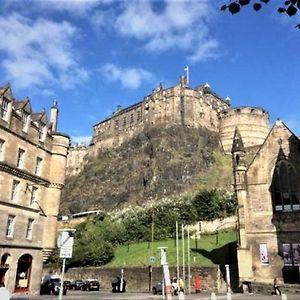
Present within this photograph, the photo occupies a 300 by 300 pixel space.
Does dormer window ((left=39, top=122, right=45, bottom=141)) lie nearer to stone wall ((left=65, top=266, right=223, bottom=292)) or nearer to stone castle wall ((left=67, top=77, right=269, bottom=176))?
stone wall ((left=65, top=266, right=223, bottom=292))

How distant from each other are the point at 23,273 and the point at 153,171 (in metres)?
65.1

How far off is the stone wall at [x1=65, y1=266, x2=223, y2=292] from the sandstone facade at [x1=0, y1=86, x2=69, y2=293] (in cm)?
1297

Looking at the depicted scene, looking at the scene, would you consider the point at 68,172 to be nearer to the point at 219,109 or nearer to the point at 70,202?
the point at 70,202

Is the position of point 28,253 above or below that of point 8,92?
below

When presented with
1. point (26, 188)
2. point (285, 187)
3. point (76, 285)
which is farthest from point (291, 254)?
point (76, 285)

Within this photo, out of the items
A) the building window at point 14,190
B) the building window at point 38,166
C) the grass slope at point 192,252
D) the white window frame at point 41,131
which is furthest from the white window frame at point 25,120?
the grass slope at point 192,252

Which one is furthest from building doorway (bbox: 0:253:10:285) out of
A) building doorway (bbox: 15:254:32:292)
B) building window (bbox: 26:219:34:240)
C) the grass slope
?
the grass slope

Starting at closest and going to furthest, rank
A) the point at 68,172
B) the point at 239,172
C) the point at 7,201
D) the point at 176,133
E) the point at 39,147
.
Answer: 1. the point at 7,201
2. the point at 39,147
3. the point at 239,172
4. the point at 176,133
5. the point at 68,172

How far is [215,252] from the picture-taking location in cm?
4438

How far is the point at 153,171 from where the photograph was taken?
309ft

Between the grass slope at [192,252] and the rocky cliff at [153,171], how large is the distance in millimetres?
31090

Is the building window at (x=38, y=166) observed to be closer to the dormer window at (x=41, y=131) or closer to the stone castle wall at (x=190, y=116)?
the dormer window at (x=41, y=131)

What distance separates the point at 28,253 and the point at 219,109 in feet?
300

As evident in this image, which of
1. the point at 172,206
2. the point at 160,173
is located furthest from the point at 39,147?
the point at 160,173
